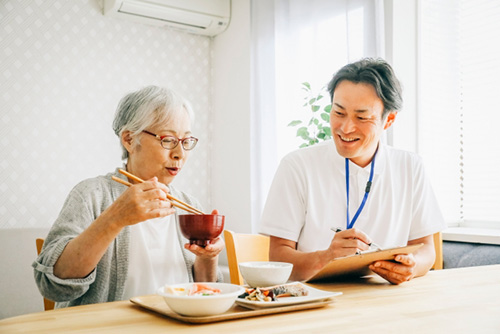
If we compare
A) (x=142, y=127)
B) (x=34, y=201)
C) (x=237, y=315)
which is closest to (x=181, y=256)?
(x=142, y=127)

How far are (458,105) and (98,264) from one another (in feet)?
8.29

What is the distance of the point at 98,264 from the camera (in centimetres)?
159

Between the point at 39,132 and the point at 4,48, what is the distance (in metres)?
0.70

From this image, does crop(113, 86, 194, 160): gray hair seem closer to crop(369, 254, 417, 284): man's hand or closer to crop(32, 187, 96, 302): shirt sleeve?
crop(32, 187, 96, 302): shirt sleeve

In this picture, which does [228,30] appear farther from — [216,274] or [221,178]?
[216,274]

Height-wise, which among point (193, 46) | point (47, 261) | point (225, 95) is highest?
point (193, 46)

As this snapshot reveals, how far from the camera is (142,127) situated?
5.48 feet

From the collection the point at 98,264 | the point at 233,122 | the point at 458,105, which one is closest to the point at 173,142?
the point at 98,264

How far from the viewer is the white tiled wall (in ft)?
12.1

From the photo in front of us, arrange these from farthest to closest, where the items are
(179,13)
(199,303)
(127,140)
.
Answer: (179,13), (127,140), (199,303)

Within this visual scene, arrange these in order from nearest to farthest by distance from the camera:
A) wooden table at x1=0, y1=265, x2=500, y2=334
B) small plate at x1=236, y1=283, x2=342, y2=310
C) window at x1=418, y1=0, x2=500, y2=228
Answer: wooden table at x1=0, y1=265, x2=500, y2=334 < small plate at x1=236, y1=283, x2=342, y2=310 < window at x1=418, y1=0, x2=500, y2=228

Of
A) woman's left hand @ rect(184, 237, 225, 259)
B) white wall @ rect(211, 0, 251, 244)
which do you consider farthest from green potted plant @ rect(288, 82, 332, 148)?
woman's left hand @ rect(184, 237, 225, 259)

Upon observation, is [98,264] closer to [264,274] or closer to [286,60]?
[264,274]

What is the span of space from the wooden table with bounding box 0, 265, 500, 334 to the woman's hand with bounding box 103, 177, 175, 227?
0.22 meters
